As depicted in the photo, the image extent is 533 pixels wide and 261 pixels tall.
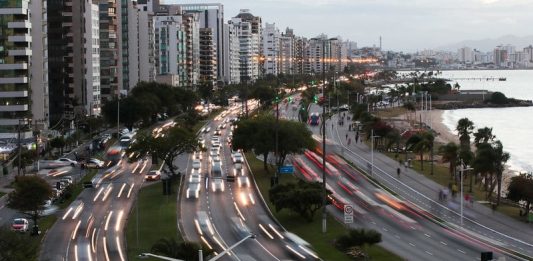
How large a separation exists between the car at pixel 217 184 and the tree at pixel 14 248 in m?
23.4

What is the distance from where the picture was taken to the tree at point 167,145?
5166 cm

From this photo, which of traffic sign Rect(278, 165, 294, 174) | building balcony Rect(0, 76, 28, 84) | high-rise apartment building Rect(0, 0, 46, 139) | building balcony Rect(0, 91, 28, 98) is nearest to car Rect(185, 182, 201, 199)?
traffic sign Rect(278, 165, 294, 174)

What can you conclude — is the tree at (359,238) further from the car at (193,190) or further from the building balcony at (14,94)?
the building balcony at (14,94)

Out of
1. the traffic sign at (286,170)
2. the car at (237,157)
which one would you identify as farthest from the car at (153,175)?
the car at (237,157)

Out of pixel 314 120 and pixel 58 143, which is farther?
pixel 314 120

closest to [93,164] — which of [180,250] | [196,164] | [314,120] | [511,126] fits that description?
[196,164]

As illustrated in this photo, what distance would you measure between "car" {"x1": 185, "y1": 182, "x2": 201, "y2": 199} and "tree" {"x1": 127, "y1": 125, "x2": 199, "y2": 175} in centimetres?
224

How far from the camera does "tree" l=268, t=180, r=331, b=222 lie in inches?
1510

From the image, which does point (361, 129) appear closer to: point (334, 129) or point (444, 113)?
point (334, 129)

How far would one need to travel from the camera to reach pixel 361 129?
9450 centimetres

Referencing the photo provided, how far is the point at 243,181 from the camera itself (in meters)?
52.4

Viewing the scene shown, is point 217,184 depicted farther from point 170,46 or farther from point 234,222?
point 170,46

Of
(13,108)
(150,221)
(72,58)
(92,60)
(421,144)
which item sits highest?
(72,58)

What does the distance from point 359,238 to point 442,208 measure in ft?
45.7
